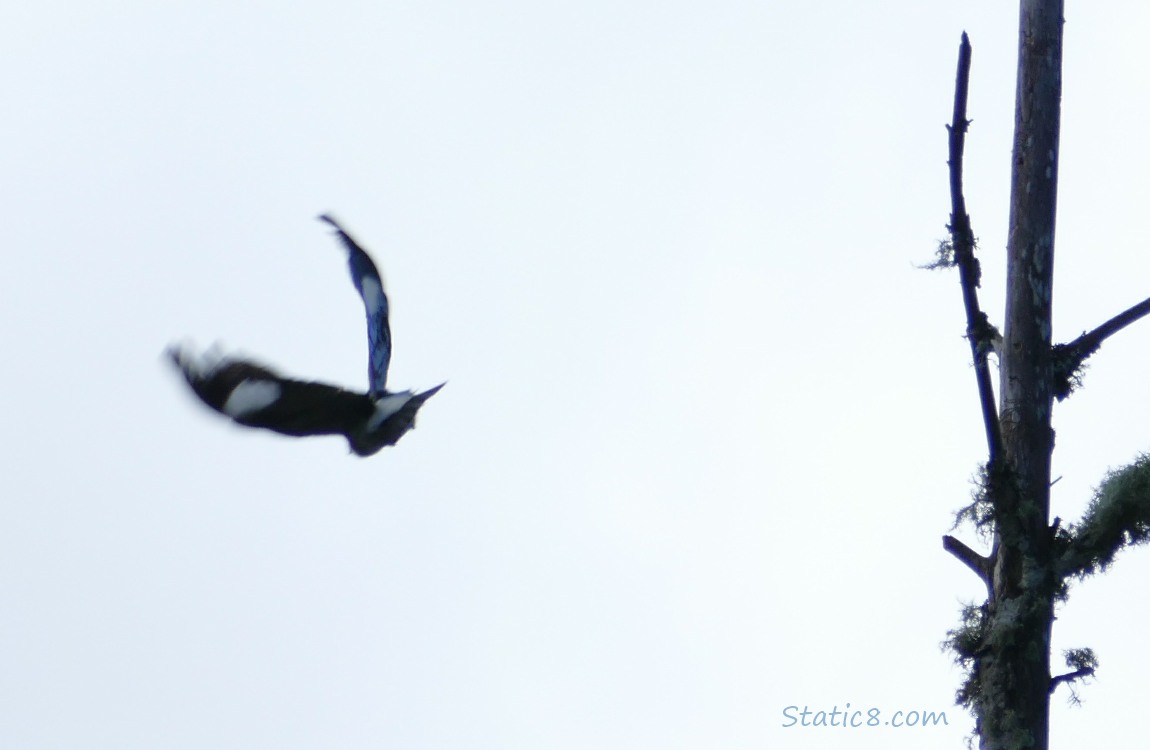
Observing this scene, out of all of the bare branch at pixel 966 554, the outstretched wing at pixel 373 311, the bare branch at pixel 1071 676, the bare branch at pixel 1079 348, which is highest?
the bare branch at pixel 1079 348

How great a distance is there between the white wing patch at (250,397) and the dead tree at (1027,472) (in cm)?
188

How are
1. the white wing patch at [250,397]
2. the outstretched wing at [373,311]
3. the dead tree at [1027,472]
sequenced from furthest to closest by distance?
the outstretched wing at [373,311], the white wing patch at [250,397], the dead tree at [1027,472]

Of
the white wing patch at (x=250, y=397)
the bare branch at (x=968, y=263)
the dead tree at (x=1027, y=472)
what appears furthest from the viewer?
the white wing patch at (x=250, y=397)

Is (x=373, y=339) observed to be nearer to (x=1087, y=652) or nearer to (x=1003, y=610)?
(x=1003, y=610)

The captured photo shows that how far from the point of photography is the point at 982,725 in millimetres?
3467

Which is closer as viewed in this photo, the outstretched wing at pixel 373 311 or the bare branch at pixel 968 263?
the bare branch at pixel 968 263

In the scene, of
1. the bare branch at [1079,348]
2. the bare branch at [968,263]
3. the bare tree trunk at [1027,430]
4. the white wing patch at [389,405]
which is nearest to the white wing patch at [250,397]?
the white wing patch at [389,405]

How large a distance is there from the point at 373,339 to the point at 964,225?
1649mm

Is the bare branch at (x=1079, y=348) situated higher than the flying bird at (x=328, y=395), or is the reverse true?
the bare branch at (x=1079, y=348)

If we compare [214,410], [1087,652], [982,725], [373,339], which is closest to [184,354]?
[214,410]

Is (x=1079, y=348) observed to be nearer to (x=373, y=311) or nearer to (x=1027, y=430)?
(x=1027, y=430)

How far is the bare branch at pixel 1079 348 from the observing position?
12.3ft

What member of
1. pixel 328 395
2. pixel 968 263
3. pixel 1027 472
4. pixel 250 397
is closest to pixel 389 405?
pixel 328 395

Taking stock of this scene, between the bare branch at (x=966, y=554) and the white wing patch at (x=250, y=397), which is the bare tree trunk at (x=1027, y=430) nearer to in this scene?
the bare branch at (x=966, y=554)
